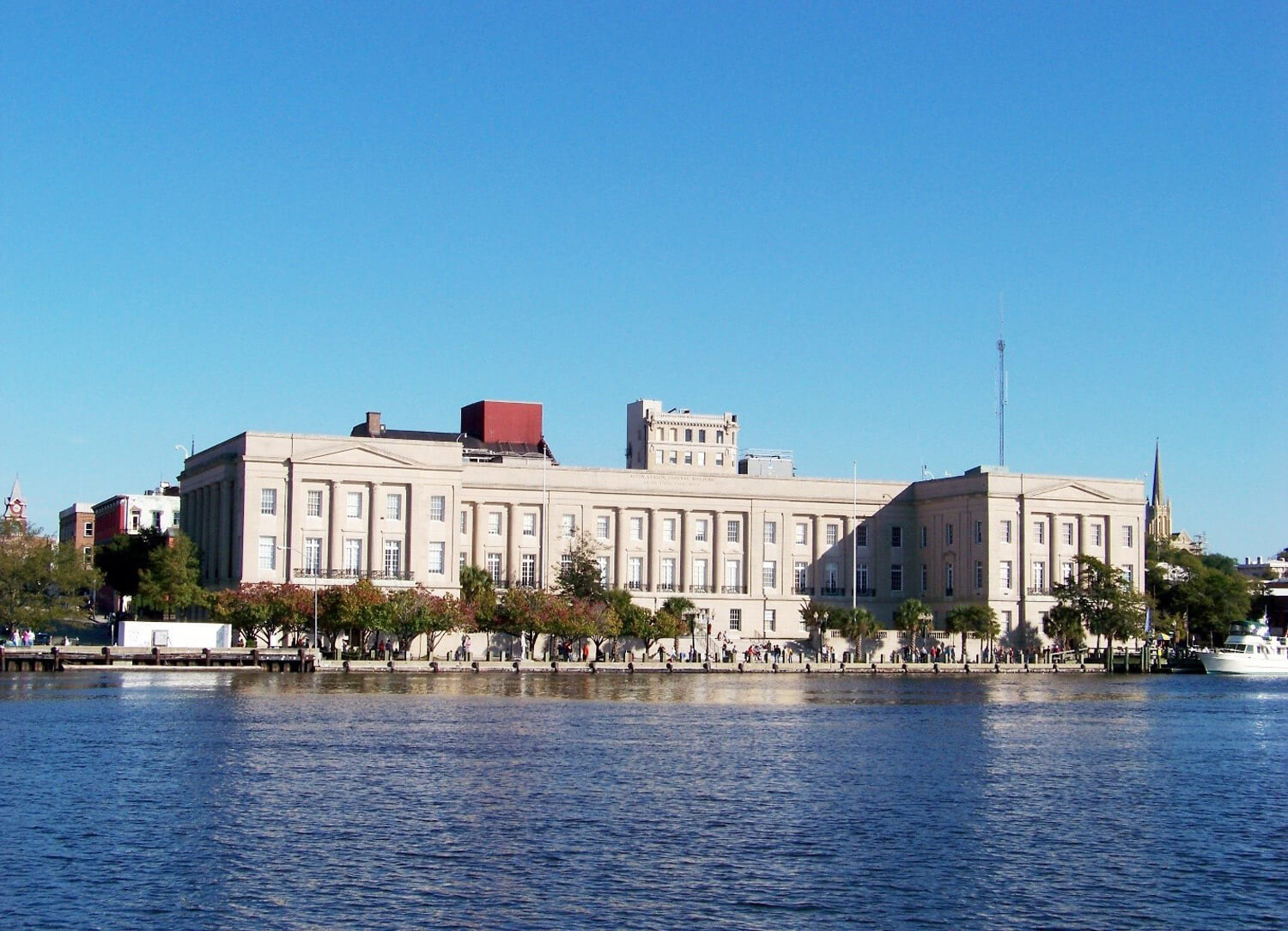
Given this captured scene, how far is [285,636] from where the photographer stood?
131 meters

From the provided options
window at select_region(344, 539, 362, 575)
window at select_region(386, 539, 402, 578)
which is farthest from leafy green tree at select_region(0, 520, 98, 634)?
window at select_region(386, 539, 402, 578)

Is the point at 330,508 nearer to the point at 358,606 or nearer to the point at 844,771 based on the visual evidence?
the point at 358,606

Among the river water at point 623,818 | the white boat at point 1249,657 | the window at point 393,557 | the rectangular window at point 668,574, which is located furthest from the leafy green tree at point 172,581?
the white boat at point 1249,657

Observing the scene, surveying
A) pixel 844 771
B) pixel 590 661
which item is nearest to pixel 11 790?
pixel 844 771

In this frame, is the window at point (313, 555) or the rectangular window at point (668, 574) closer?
the window at point (313, 555)

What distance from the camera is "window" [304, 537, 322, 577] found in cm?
14175

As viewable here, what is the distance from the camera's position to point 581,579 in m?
146

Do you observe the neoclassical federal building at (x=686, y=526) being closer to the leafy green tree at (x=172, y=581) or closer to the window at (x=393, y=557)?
the window at (x=393, y=557)

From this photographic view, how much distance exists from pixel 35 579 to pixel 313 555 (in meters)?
22.4

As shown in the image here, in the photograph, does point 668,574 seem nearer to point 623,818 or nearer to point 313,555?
point 313,555

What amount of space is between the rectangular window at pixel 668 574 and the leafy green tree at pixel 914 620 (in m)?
20.1

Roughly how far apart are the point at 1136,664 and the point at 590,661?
166ft

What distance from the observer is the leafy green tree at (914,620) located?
6220 inches

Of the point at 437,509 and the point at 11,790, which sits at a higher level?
the point at 437,509
